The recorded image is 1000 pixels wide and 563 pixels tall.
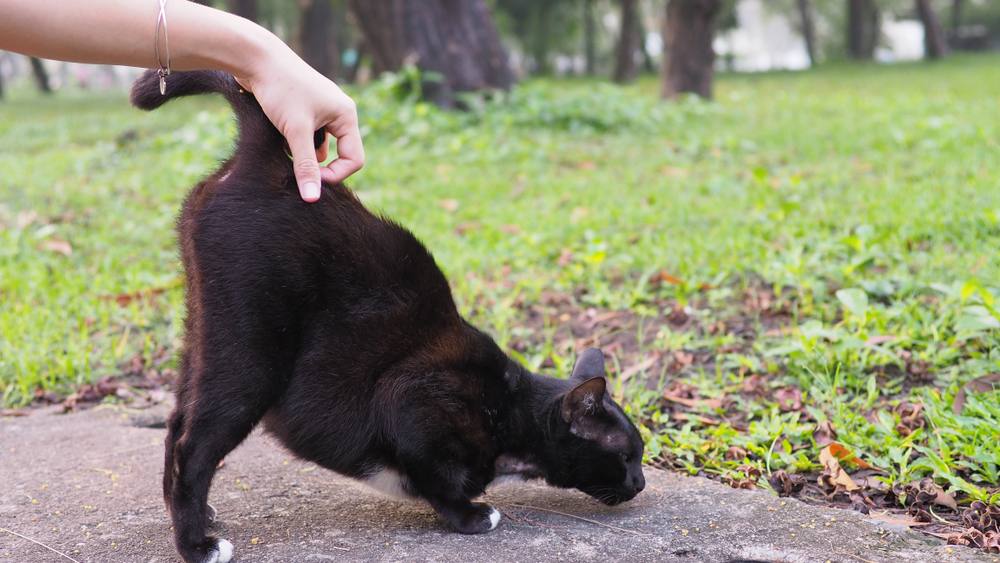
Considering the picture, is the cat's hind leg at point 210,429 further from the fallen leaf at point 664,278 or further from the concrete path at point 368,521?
the fallen leaf at point 664,278

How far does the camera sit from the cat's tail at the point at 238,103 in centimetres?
259

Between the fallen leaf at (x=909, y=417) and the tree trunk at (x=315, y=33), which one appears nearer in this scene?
the fallen leaf at (x=909, y=417)

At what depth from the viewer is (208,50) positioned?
2.27 m

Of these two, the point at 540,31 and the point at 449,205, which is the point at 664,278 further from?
the point at 540,31

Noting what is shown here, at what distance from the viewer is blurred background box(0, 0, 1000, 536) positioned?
3248 millimetres

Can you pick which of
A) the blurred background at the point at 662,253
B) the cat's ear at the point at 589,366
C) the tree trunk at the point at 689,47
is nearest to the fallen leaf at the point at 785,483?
the blurred background at the point at 662,253

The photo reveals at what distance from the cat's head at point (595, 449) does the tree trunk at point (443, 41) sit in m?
7.49

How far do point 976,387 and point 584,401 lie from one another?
154 cm

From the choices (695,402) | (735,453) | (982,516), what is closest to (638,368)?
(695,402)

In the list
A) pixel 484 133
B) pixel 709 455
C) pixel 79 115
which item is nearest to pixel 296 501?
pixel 709 455

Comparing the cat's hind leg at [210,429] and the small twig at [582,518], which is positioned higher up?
the cat's hind leg at [210,429]

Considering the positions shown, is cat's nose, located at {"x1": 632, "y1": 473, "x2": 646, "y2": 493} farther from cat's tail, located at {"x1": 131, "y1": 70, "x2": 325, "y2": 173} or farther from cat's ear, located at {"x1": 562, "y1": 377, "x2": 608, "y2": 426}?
cat's tail, located at {"x1": 131, "y1": 70, "x2": 325, "y2": 173}

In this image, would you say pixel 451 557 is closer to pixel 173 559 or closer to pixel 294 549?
pixel 294 549

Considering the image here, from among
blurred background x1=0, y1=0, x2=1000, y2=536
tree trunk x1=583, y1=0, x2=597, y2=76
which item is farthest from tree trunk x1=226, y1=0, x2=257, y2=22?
tree trunk x1=583, y1=0, x2=597, y2=76
